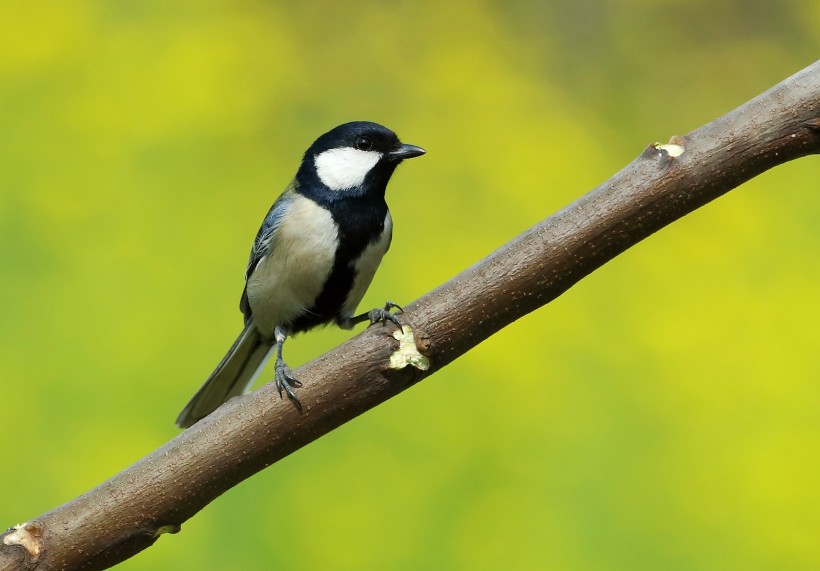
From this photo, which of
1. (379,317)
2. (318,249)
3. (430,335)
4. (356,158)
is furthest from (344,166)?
(430,335)

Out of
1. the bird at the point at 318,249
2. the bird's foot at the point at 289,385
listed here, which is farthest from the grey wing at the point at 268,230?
the bird's foot at the point at 289,385

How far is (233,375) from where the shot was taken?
1.41 m

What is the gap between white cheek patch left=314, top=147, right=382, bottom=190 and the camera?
132cm

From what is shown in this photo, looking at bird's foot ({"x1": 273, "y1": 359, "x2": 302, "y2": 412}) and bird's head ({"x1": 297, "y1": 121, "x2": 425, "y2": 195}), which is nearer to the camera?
bird's foot ({"x1": 273, "y1": 359, "x2": 302, "y2": 412})

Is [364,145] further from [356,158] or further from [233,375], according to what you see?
[233,375]

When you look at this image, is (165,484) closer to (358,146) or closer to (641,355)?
(358,146)

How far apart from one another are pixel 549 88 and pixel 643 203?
1099 millimetres

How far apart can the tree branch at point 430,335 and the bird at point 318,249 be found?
1.20 feet

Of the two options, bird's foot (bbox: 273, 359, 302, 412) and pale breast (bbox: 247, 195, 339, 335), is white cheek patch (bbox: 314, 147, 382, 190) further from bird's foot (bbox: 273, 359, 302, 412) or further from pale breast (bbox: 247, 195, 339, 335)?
bird's foot (bbox: 273, 359, 302, 412)

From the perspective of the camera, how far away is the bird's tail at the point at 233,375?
135 cm

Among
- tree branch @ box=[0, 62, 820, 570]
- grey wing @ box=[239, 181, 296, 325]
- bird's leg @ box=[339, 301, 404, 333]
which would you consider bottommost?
tree branch @ box=[0, 62, 820, 570]

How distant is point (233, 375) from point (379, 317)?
1.28ft

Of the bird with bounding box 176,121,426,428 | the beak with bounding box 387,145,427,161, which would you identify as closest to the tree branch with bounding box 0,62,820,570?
the bird with bounding box 176,121,426,428

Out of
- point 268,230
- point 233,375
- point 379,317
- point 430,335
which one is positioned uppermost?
point 268,230
